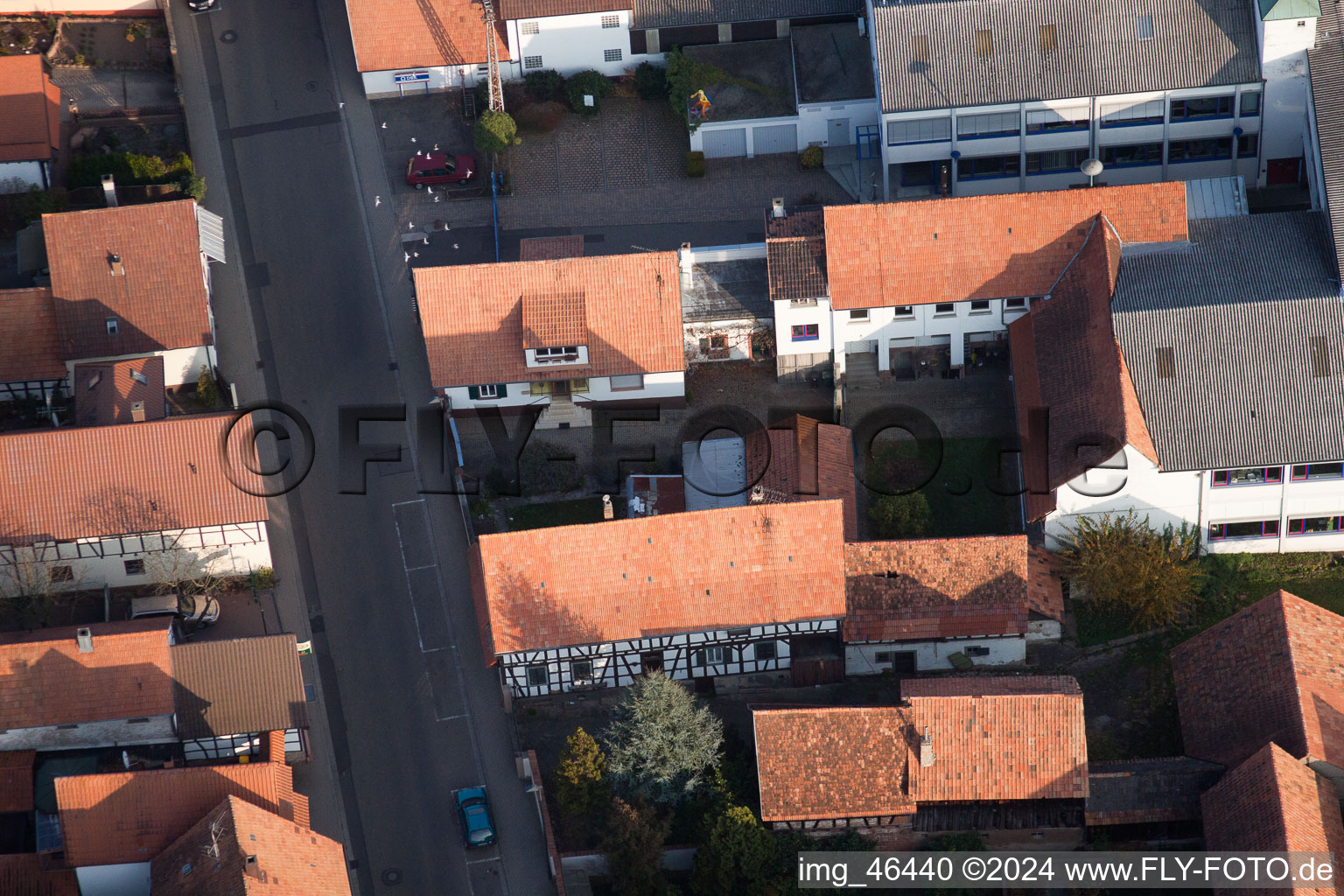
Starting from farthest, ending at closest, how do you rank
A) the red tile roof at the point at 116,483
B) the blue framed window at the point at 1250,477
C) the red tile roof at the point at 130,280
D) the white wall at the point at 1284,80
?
1. the white wall at the point at 1284,80
2. the red tile roof at the point at 130,280
3. the red tile roof at the point at 116,483
4. the blue framed window at the point at 1250,477

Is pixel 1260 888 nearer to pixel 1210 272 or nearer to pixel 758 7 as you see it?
pixel 1210 272

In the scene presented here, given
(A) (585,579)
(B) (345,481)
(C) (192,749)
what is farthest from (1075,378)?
(C) (192,749)

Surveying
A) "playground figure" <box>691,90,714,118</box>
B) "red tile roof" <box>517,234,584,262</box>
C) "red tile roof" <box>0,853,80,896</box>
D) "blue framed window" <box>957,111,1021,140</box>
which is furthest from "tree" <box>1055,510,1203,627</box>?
"red tile roof" <box>0,853,80,896</box>

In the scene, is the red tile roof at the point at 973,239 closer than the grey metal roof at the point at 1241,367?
No

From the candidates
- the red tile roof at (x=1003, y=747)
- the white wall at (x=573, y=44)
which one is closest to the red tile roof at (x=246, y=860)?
the red tile roof at (x=1003, y=747)

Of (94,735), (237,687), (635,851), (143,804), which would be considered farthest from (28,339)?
(635,851)

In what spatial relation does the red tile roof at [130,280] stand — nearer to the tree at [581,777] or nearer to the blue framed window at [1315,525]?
the tree at [581,777]
